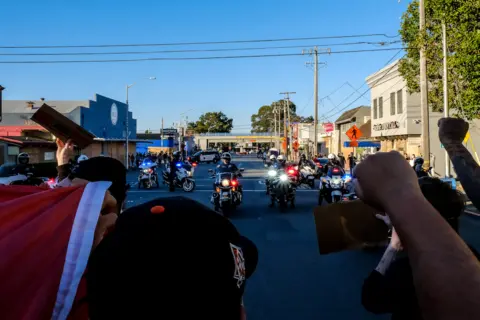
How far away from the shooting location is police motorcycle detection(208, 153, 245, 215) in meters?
13.7

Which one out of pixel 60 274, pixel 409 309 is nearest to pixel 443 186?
pixel 409 309

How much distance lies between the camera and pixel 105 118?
167 ft

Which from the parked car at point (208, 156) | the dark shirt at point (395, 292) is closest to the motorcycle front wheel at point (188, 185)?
the dark shirt at point (395, 292)

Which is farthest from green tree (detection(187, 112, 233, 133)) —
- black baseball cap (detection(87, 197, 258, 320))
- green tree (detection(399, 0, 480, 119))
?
black baseball cap (detection(87, 197, 258, 320))

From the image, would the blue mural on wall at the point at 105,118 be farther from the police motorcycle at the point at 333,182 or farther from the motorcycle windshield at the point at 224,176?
the police motorcycle at the point at 333,182

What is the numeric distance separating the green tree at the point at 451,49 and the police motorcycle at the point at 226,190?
10.4m

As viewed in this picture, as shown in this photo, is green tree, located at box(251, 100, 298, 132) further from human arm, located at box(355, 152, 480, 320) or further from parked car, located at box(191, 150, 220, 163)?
human arm, located at box(355, 152, 480, 320)

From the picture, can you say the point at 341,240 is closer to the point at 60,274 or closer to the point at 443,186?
A: the point at 443,186

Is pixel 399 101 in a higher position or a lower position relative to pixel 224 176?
higher

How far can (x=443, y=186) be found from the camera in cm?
231

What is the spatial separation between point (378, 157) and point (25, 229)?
121cm

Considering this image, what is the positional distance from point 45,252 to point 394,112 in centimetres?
3658

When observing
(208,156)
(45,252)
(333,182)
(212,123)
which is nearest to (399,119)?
(333,182)

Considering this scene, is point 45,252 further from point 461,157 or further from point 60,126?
point 60,126
